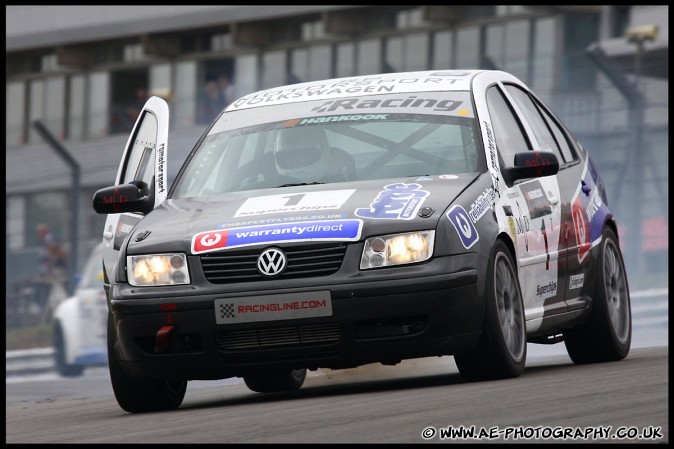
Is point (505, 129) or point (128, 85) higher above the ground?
point (505, 129)

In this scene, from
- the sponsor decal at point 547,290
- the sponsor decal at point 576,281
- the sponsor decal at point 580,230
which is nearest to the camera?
the sponsor decal at point 547,290

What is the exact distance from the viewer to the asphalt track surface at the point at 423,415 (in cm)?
557

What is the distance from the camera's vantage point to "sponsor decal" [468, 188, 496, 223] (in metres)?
7.68

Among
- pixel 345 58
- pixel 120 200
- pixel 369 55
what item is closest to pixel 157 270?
pixel 120 200

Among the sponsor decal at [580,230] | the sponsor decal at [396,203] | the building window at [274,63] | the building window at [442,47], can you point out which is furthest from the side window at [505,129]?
the building window at [274,63]

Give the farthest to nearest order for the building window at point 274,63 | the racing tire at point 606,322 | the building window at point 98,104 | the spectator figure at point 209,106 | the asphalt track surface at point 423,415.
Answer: the building window at point 274,63, the building window at point 98,104, the spectator figure at point 209,106, the racing tire at point 606,322, the asphalt track surface at point 423,415

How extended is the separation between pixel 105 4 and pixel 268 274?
103ft

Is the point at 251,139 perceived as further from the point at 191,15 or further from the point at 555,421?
the point at 191,15

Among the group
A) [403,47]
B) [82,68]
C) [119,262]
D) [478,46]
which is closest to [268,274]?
[119,262]

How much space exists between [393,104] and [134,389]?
6.78ft

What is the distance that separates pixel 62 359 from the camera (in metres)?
17.0

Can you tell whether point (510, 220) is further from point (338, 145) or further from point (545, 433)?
point (545, 433)

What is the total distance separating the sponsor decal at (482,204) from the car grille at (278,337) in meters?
0.83

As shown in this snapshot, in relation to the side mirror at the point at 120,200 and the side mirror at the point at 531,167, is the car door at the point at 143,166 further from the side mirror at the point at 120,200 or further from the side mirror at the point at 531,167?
the side mirror at the point at 531,167
